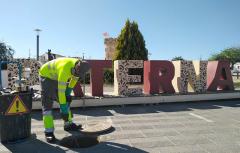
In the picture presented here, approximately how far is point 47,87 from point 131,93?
5834 mm

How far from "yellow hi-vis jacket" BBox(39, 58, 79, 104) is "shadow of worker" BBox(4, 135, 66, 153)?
1.03m

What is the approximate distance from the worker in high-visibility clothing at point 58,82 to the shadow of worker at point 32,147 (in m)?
0.24

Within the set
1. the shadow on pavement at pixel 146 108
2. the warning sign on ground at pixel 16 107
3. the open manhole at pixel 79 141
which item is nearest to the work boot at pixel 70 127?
the open manhole at pixel 79 141

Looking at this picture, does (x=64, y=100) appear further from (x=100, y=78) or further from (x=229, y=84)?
(x=229, y=84)

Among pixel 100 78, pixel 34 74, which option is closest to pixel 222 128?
pixel 100 78

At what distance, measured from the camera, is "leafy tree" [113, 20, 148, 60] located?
2572 centimetres

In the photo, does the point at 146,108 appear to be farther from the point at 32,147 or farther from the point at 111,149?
the point at 32,147

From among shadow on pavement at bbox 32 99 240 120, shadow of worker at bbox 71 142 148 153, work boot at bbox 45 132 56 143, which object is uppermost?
shadow on pavement at bbox 32 99 240 120

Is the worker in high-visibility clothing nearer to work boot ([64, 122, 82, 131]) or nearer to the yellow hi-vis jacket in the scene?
the yellow hi-vis jacket

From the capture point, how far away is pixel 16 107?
6.58m

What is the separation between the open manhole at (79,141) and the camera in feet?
21.5

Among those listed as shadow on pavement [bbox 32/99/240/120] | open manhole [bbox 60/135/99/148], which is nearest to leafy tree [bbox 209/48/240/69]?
shadow on pavement [bbox 32/99/240/120]

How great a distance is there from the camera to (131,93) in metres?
12.4

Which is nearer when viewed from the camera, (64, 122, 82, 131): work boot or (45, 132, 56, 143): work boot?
(45, 132, 56, 143): work boot
